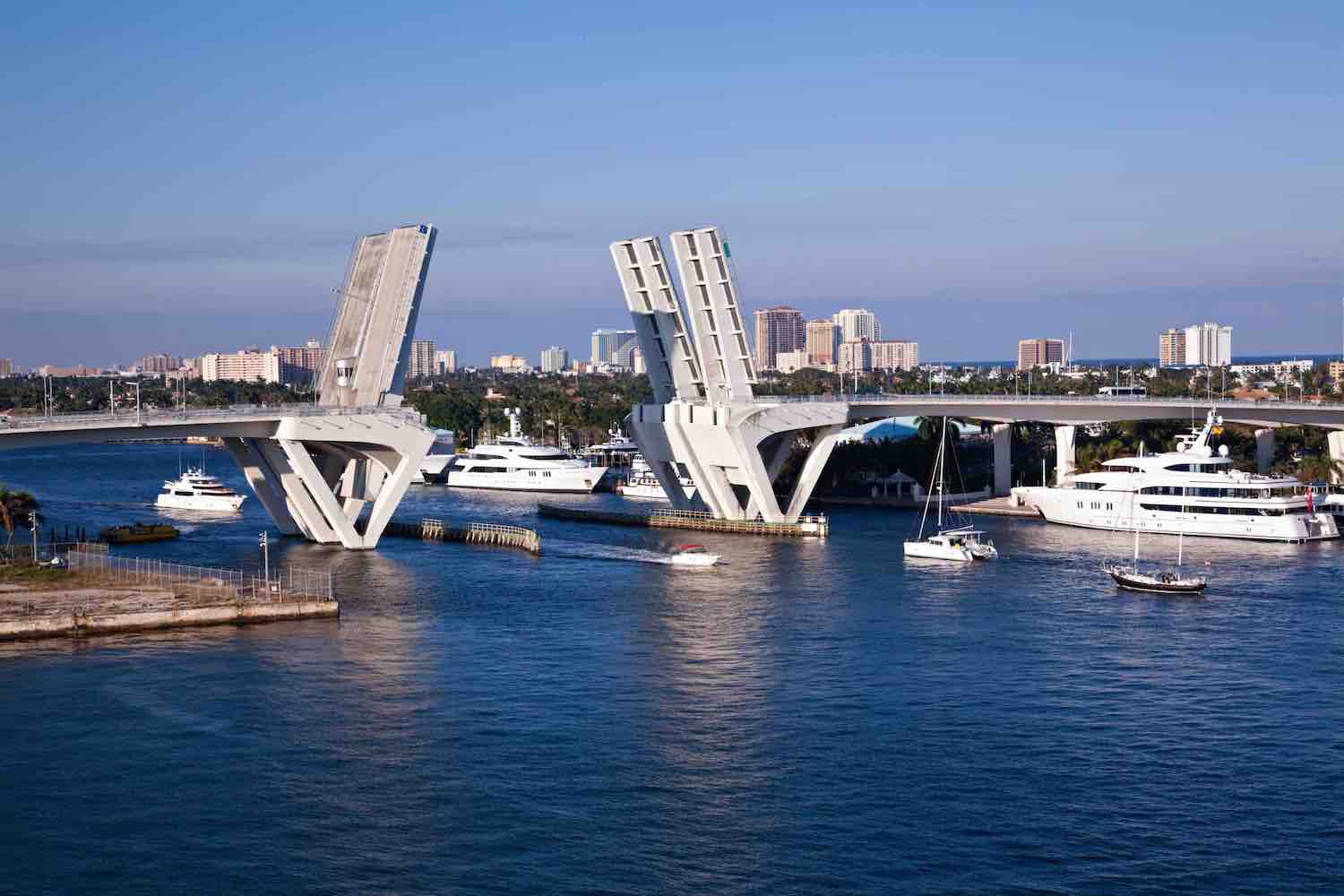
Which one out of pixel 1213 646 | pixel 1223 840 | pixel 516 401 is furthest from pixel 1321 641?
pixel 516 401

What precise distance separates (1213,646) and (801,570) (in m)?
14.6

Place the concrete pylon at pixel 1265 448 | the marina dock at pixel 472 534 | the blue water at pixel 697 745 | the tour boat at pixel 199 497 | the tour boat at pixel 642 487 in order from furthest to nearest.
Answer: the tour boat at pixel 642 487
the concrete pylon at pixel 1265 448
the tour boat at pixel 199 497
the marina dock at pixel 472 534
the blue water at pixel 697 745

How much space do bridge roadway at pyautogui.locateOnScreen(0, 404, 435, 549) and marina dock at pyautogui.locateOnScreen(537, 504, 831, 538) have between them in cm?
1147

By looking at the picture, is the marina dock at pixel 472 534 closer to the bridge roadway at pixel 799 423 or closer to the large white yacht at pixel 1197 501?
the bridge roadway at pixel 799 423

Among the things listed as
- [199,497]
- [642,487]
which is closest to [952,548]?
[642,487]

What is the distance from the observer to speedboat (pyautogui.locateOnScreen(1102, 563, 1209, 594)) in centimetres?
4197

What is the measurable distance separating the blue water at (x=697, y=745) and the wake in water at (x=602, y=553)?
20.7ft

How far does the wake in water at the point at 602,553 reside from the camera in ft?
163

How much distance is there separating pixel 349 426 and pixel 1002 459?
114ft

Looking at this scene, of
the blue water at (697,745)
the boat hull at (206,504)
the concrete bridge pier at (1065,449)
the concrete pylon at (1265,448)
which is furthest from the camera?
the concrete pylon at (1265,448)

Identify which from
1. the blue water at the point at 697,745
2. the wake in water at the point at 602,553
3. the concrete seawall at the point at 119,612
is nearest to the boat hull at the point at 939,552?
the blue water at the point at 697,745

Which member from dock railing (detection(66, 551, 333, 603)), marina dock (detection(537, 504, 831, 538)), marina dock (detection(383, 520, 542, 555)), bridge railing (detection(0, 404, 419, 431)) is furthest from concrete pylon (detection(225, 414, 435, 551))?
marina dock (detection(537, 504, 831, 538))

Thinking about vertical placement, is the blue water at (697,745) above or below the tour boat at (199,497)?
below

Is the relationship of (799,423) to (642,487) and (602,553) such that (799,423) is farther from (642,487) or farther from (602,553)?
(642,487)
